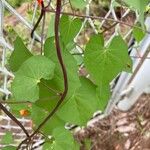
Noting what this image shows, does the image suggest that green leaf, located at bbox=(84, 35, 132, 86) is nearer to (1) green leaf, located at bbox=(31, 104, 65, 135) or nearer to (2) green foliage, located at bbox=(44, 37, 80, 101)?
(2) green foliage, located at bbox=(44, 37, 80, 101)

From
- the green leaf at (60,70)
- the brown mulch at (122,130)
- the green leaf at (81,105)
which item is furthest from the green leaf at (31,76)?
the brown mulch at (122,130)

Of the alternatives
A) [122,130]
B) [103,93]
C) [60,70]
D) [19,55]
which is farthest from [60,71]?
[122,130]

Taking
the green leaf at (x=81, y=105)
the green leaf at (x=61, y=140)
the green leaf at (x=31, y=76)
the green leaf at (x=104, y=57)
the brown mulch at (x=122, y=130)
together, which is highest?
the green leaf at (x=104, y=57)

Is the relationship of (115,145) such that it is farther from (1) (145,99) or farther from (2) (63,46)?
(2) (63,46)

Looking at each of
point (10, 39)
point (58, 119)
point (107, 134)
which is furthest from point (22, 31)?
point (58, 119)

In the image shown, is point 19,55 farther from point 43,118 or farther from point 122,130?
point 122,130

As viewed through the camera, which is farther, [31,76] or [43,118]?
[43,118]

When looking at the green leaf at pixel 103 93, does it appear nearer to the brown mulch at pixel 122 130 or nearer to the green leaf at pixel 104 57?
the green leaf at pixel 104 57
